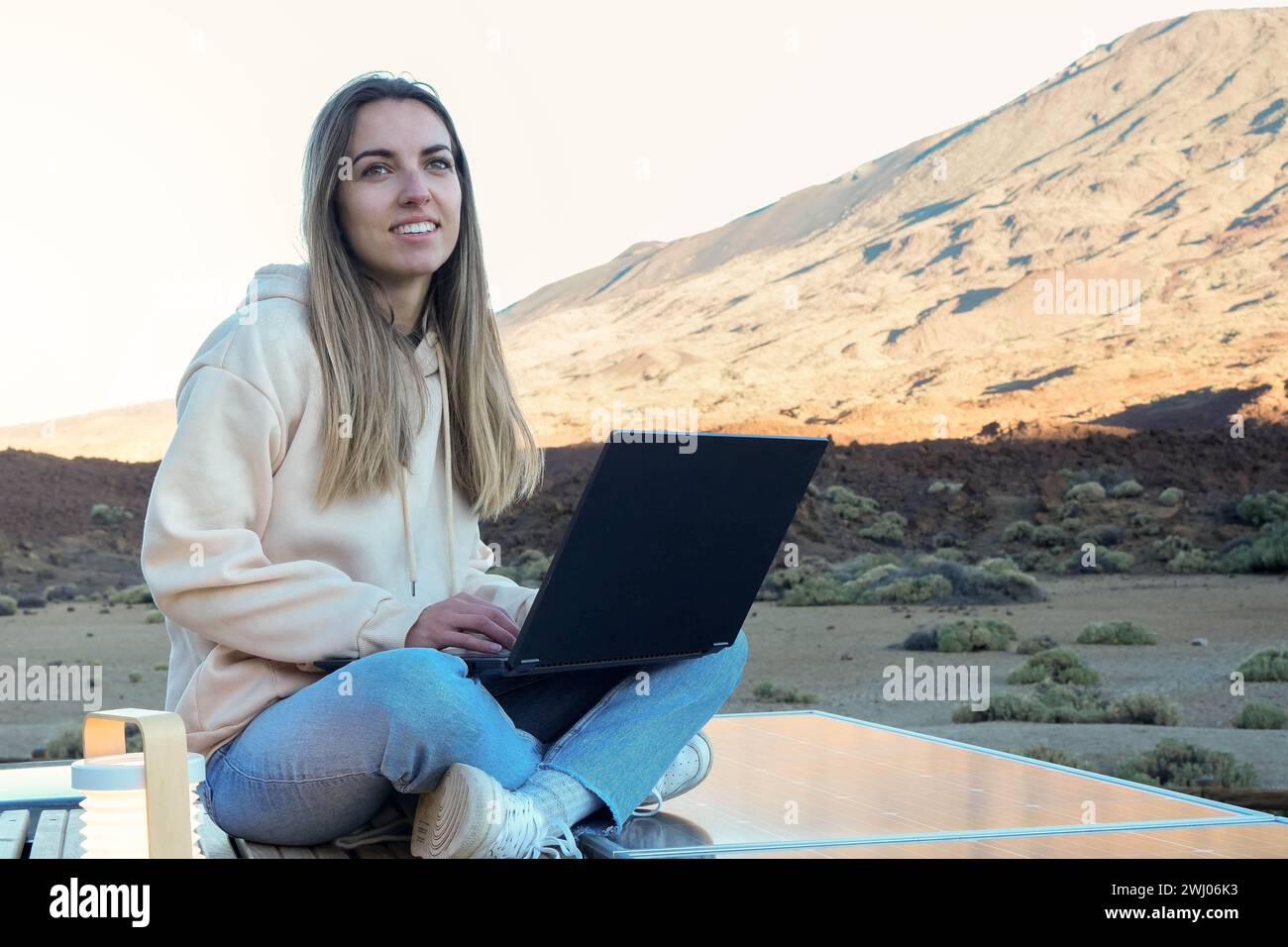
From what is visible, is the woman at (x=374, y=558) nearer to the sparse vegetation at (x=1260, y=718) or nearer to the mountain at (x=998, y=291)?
the sparse vegetation at (x=1260, y=718)

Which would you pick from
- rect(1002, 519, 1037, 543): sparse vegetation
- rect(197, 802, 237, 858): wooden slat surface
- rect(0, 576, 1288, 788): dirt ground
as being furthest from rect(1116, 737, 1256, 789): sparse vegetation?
rect(1002, 519, 1037, 543): sparse vegetation

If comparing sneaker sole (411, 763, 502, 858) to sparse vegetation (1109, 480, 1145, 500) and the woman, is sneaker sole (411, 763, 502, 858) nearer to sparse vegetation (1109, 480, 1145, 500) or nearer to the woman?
the woman

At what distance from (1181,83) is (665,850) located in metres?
57.8

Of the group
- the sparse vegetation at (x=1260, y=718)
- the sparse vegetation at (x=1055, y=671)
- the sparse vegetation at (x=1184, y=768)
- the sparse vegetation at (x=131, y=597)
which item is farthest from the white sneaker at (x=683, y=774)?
the sparse vegetation at (x=131, y=597)

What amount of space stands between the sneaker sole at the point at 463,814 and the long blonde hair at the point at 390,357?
1.60 feet

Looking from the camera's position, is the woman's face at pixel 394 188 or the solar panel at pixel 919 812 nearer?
the woman's face at pixel 394 188

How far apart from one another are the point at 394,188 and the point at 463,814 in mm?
1026

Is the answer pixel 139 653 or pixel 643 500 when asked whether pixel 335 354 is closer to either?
pixel 643 500

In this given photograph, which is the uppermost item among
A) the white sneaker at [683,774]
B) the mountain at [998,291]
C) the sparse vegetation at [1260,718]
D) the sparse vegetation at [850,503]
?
the mountain at [998,291]

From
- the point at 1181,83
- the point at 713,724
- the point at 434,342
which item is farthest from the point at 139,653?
the point at 1181,83

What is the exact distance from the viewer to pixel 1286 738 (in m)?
8.69

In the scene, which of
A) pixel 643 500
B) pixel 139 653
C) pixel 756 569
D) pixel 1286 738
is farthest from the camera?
pixel 139 653

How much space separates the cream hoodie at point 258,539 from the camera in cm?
218

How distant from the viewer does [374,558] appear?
2424mm
